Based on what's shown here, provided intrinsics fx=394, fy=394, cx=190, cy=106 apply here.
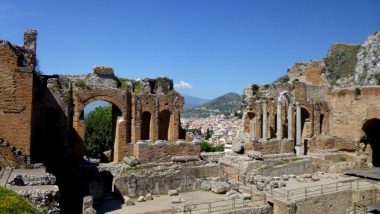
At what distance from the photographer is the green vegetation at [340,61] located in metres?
75.9

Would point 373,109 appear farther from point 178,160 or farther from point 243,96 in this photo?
point 178,160

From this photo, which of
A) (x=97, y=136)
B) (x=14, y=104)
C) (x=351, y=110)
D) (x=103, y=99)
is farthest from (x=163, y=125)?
(x=351, y=110)

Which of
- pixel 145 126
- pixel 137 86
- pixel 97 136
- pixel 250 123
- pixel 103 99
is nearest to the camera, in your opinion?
pixel 103 99

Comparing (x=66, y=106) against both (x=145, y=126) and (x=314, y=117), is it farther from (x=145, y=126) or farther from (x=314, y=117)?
(x=314, y=117)

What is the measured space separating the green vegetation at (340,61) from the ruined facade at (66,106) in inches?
2228

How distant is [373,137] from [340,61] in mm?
53605

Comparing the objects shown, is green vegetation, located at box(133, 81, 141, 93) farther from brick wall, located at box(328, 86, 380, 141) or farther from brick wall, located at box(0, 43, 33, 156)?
brick wall, located at box(328, 86, 380, 141)

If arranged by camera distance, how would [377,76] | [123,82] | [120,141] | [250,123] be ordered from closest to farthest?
[120,141] → [123,82] → [250,123] → [377,76]

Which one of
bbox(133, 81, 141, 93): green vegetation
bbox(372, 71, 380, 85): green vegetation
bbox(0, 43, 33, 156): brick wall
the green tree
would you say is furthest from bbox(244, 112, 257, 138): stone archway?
bbox(372, 71, 380, 85): green vegetation

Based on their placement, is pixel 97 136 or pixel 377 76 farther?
pixel 377 76

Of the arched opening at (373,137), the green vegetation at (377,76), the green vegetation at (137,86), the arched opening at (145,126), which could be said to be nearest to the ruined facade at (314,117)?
the arched opening at (373,137)

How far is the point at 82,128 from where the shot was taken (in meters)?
21.9

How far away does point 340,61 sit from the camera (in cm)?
7906

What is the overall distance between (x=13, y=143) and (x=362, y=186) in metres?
18.0
